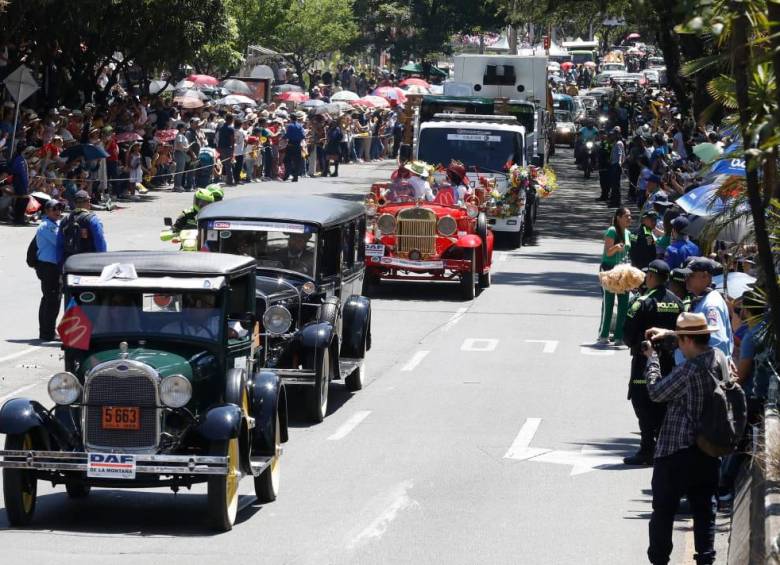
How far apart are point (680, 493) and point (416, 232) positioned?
15316mm

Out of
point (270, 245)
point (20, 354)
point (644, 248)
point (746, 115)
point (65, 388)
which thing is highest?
point (746, 115)

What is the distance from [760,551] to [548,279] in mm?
19613

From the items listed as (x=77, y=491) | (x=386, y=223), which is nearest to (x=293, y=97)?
(x=386, y=223)

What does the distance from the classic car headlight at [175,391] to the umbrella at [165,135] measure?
2779cm

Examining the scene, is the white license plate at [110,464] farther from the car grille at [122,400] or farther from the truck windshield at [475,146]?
the truck windshield at [475,146]

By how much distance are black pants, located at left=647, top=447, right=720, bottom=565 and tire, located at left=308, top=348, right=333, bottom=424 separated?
584 cm

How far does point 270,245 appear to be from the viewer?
50.0ft

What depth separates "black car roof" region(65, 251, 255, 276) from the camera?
11.1m

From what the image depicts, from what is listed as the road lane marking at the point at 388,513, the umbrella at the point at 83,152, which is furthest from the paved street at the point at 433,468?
the umbrella at the point at 83,152

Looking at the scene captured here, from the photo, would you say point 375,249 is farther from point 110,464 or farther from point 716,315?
point 110,464

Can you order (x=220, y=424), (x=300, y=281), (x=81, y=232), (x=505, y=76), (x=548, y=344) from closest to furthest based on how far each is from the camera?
(x=220, y=424) < (x=300, y=281) < (x=81, y=232) < (x=548, y=344) < (x=505, y=76)

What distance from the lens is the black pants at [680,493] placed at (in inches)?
356

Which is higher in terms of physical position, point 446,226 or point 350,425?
point 446,226

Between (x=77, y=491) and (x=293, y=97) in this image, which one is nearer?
(x=77, y=491)
